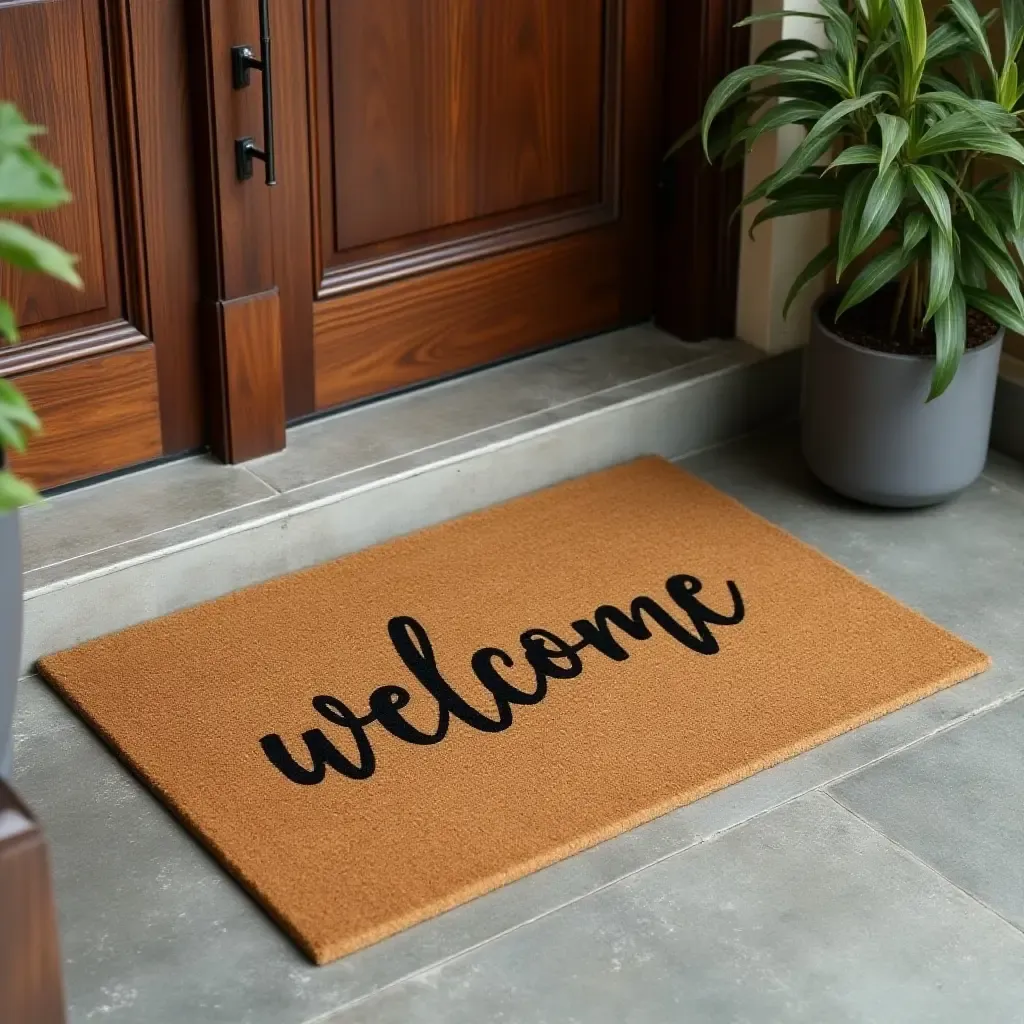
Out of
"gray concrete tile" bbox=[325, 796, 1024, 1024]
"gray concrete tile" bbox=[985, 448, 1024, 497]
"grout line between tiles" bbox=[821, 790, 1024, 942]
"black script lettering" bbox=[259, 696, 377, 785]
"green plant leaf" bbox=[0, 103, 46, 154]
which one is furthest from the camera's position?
"gray concrete tile" bbox=[985, 448, 1024, 497]

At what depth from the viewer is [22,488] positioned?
1370mm

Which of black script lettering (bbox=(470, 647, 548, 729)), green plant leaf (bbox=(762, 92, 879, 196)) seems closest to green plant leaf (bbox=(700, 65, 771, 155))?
green plant leaf (bbox=(762, 92, 879, 196))

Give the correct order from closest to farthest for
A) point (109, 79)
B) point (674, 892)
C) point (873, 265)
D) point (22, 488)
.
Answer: point (22, 488), point (674, 892), point (109, 79), point (873, 265)

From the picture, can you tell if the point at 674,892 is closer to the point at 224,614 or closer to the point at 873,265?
the point at 224,614

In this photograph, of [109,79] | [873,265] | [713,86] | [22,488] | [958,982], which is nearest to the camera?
[22,488]

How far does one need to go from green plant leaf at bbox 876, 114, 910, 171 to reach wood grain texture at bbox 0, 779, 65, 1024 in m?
1.43

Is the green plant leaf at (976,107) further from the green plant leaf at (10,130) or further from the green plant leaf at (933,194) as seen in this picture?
the green plant leaf at (10,130)

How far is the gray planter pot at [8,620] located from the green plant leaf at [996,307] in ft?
4.86

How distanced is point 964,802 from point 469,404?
41.7 inches

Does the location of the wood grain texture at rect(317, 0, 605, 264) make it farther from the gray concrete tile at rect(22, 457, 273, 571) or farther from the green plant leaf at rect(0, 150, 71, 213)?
the green plant leaf at rect(0, 150, 71, 213)

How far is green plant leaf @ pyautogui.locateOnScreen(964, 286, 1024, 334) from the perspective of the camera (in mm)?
2506

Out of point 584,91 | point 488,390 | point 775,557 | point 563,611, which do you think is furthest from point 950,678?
point 584,91

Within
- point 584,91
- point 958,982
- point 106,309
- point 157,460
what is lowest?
point 958,982

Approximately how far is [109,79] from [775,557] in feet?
3.92
